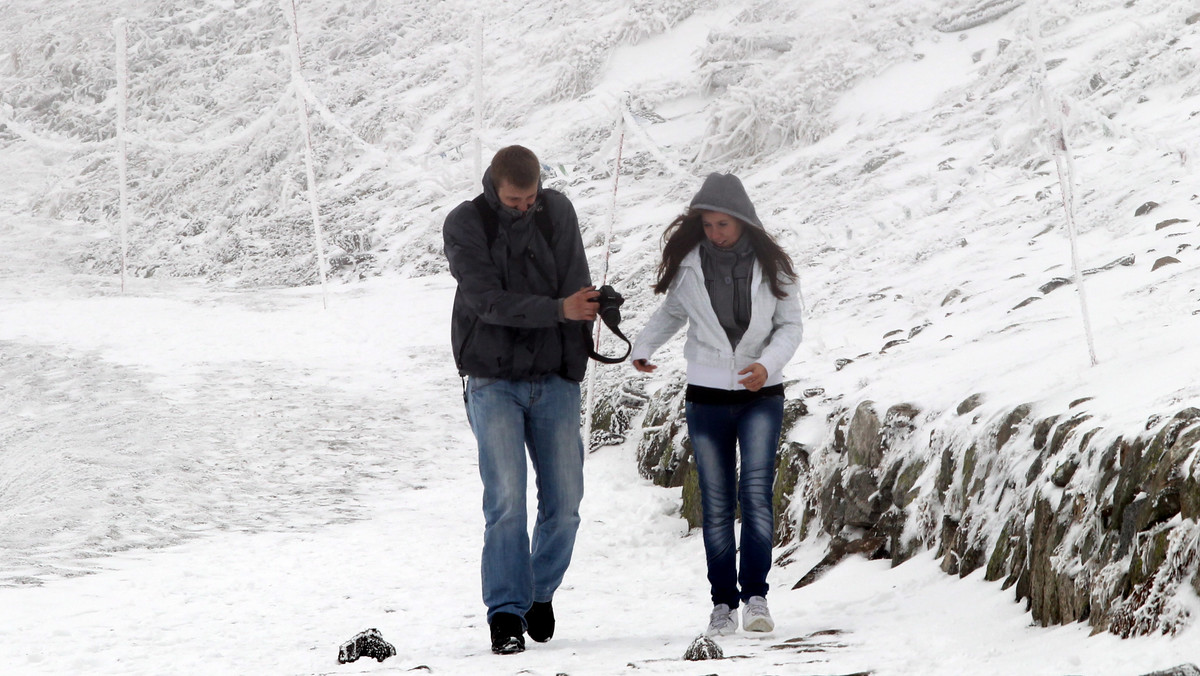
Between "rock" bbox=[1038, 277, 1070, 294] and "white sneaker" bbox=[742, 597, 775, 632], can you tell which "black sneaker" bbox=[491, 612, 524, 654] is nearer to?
"white sneaker" bbox=[742, 597, 775, 632]

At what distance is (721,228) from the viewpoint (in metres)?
4.61

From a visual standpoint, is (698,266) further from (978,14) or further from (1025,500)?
(978,14)

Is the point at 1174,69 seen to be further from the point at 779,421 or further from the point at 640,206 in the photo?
the point at 779,421

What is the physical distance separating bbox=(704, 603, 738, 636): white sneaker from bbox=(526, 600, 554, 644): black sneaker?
66 centimetres

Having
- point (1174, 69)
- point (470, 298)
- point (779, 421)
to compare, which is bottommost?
point (779, 421)

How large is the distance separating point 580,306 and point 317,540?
4.47 metres

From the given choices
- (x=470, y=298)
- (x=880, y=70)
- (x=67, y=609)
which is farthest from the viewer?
(x=880, y=70)

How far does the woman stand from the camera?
4.56 meters

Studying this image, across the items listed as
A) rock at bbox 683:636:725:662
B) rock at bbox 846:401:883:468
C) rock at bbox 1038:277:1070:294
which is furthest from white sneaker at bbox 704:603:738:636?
rock at bbox 1038:277:1070:294

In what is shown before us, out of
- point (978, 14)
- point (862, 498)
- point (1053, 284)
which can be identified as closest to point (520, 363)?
point (862, 498)

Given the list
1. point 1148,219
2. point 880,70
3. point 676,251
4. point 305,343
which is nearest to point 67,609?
point 676,251

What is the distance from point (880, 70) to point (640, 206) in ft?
13.7

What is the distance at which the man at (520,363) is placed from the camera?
4414 mm

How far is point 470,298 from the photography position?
4.40 metres
